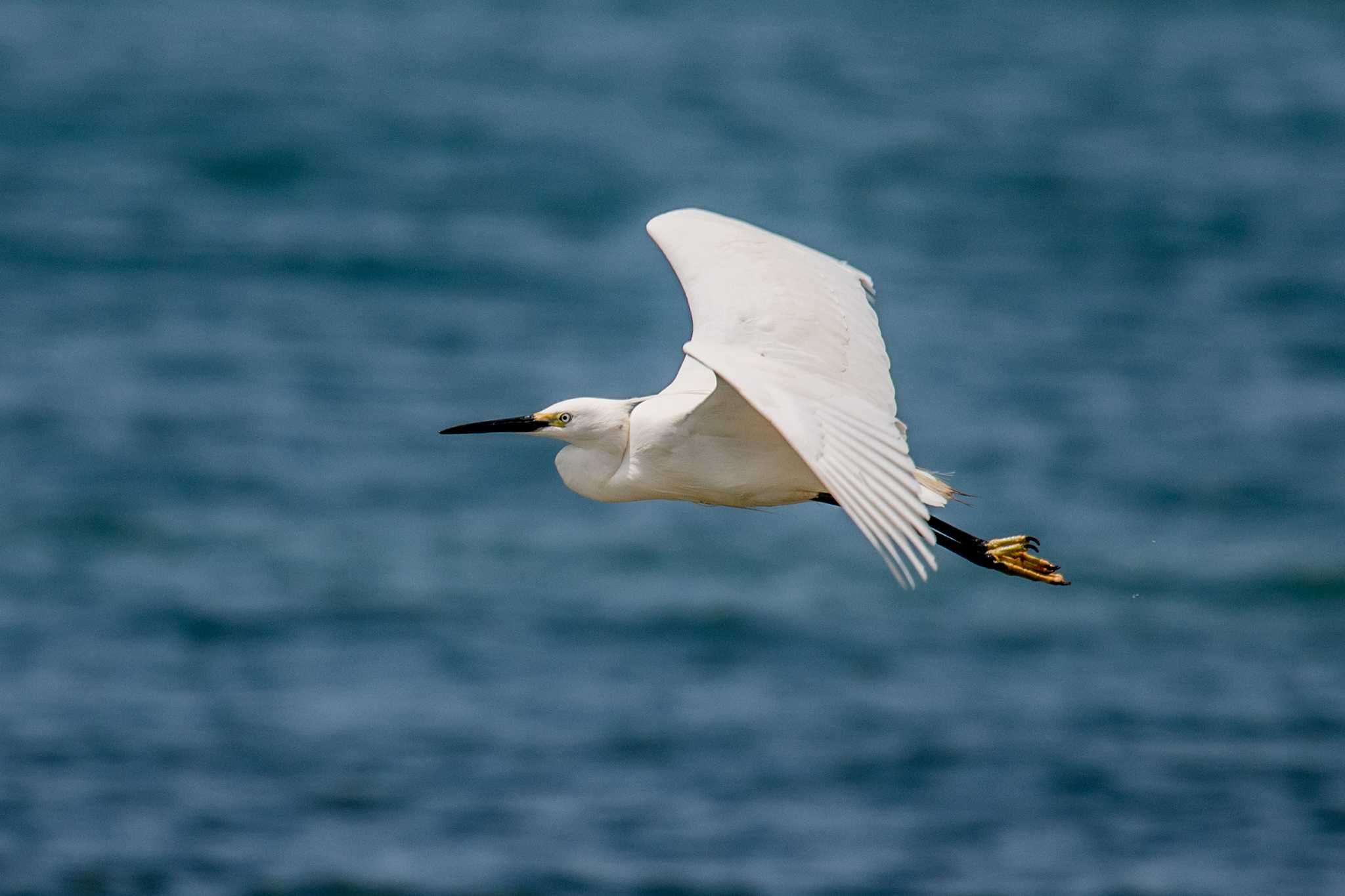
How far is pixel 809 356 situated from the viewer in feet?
15.8

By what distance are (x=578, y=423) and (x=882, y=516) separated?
1.65 metres

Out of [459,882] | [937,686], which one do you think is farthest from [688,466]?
[937,686]

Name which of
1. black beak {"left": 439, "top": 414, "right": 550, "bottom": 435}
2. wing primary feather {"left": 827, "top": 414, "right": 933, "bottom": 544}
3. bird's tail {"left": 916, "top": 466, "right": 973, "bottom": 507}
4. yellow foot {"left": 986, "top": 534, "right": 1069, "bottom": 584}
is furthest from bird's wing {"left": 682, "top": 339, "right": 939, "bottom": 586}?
yellow foot {"left": 986, "top": 534, "right": 1069, "bottom": 584}

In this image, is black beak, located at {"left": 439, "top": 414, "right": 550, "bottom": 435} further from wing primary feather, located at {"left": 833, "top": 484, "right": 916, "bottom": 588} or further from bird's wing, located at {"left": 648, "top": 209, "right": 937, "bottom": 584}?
wing primary feather, located at {"left": 833, "top": 484, "right": 916, "bottom": 588}

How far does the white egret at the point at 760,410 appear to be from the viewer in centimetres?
420

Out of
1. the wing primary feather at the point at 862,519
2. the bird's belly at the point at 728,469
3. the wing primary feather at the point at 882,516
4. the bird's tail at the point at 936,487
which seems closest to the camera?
the wing primary feather at the point at 882,516

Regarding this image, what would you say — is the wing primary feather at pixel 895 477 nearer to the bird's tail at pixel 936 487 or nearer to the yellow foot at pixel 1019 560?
the bird's tail at pixel 936 487

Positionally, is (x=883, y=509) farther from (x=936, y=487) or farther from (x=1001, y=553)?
(x=1001, y=553)

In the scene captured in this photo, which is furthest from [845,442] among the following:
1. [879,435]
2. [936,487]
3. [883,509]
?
[936,487]

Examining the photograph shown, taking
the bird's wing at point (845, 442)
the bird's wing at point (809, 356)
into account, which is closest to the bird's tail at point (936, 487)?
the bird's wing at point (809, 356)

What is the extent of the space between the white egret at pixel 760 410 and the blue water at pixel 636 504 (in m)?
4.03

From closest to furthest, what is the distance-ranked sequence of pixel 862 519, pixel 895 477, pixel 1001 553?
pixel 862 519 < pixel 895 477 < pixel 1001 553

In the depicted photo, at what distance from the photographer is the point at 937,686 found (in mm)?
11266

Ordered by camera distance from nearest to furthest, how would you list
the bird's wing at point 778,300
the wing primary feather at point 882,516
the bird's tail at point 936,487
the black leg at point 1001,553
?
the wing primary feather at point 882,516
the bird's wing at point 778,300
the bird's tail at point 936,487
the black leg at point 1001,553
